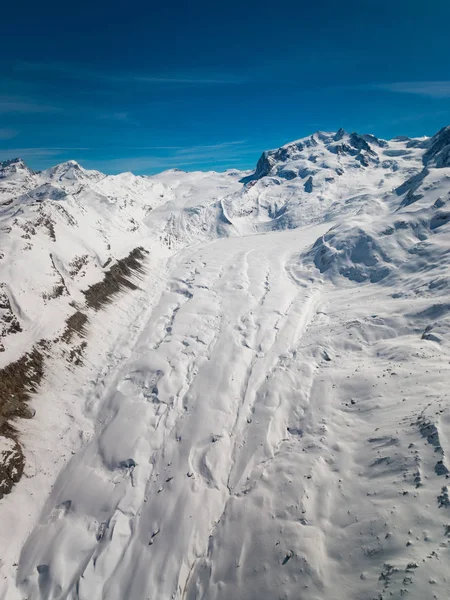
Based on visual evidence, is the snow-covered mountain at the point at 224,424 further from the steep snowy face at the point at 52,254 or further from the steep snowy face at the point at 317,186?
the steep snowy face at the point at 317,186

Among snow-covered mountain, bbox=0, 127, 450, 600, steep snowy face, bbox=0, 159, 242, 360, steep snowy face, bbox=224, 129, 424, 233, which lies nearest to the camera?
snow-covered mountain, bbox=0, 127, 450, 600

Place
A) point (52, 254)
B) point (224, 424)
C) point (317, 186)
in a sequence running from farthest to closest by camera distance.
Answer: point (317, 186)
point (52, 254)
point (224, 424)

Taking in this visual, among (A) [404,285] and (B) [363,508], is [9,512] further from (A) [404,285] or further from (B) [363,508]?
(A) [404,285]

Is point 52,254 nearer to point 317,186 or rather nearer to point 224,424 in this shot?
point 224,424

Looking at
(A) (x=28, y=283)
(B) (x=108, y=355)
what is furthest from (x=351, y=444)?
(A) (x=28, y=283)

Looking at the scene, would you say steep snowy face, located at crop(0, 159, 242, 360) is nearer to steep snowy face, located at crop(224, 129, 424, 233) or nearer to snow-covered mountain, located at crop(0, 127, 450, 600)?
snow-covered mountain, located at crop(0, 127, 450, 600)

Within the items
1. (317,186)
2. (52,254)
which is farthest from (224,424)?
(317,186)

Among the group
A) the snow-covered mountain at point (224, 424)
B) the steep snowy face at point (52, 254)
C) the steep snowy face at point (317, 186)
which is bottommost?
the snow-covered mountain at point (224, 424)

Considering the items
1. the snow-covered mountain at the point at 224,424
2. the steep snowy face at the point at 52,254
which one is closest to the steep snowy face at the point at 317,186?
the steep snowy face at the point at 52,254

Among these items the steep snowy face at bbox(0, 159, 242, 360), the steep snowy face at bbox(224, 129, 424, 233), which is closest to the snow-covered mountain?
the steep snowy face at bbox(0, 159, 242, 360)
